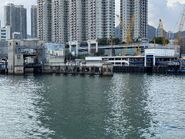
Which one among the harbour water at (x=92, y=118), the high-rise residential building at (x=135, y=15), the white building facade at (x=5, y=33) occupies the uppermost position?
the high-rise residential building at (x=135, y=15)

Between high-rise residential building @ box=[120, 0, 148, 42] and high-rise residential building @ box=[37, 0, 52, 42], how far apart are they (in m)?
29.1

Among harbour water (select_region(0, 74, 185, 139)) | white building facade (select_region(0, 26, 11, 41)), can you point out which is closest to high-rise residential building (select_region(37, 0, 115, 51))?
white building facade (select_region(0, 26, 11, 41))

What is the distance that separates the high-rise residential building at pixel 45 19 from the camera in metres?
157

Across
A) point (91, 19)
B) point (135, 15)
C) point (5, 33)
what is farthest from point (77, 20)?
point (5, 33)

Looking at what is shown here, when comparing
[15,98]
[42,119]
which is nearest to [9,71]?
[15,98]

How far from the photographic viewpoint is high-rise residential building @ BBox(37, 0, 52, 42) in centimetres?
15700

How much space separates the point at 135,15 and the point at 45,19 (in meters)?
35.4

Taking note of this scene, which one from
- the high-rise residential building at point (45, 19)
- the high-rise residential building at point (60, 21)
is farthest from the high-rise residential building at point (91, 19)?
the high-rise residential building at point (45, 19)

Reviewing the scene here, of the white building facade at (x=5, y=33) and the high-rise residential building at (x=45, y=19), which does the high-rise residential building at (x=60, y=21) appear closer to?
the high-rise residential building at (x=45, y=19)

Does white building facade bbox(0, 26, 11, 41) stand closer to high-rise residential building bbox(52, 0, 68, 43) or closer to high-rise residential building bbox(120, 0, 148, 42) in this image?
high-rise residential building bbox(52, 0, 68, 43)

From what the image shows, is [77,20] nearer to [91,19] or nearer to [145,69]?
[91,19]

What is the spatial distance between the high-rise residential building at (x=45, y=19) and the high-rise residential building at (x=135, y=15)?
29.1 m

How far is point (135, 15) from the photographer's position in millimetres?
149750

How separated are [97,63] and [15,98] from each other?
45.9m
